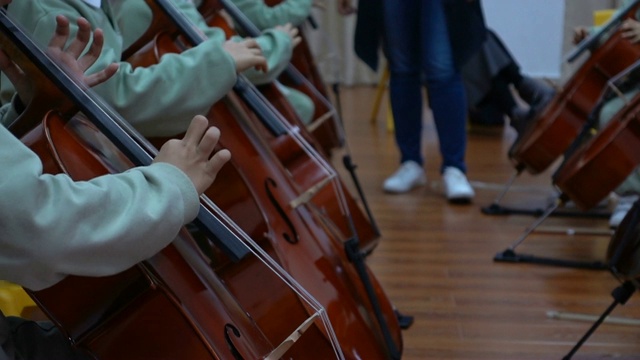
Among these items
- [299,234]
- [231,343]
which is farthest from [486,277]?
[231,343]

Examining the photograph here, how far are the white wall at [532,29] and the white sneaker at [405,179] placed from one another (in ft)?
7.05

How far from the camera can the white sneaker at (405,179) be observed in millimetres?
3018

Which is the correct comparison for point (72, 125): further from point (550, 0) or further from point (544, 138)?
point (550, 0)

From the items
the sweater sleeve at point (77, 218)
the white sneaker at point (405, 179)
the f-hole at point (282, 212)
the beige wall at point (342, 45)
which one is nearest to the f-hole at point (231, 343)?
the sweater sleeve at point (77, 218)

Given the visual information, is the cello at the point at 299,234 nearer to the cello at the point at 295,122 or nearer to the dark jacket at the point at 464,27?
the cello at the point at 295,122

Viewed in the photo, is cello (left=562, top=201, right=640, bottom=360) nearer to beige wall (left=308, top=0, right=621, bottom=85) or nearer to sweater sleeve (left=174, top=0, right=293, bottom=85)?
sweater sleeve (left=174, top=0, right=293, bottom=85)

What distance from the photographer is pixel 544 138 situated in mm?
2480

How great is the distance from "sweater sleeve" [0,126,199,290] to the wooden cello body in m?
1.65

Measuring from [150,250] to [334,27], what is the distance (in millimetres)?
4324

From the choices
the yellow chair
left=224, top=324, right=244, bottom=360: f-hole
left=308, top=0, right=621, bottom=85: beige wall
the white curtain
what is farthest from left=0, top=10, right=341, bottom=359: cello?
the white curtain

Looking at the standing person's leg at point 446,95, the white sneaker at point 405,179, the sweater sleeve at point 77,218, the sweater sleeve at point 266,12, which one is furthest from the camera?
the white sneaker at point 405,179

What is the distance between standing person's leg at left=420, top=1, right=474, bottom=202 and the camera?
9.21ft

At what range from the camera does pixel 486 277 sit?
2.23 m

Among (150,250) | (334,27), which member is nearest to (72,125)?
(150,250)
